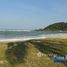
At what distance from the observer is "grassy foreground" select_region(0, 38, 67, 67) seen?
1950 centimetres

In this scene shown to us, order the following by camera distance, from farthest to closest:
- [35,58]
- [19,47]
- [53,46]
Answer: [53,46]
[19,47]
[35,58]

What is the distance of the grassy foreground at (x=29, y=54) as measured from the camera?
64.0 ft

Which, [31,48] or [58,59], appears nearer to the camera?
[58,59]

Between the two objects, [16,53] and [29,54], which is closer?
[16,53]

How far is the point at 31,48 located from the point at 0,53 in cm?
279

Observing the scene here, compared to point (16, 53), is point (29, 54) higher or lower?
lower

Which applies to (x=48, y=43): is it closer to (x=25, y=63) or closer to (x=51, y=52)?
(x=51, y=52)

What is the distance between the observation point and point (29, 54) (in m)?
21.4

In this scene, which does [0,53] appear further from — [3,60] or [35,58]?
[35,58]

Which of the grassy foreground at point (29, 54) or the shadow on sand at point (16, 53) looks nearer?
the grassy foreground at point (29, 54)

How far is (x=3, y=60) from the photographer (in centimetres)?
1992

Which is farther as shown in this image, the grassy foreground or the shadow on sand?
the shadow on sand

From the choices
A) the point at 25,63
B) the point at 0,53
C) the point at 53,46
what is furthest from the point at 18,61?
the point at 53,46

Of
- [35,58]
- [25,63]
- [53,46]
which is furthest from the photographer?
[53,46]
